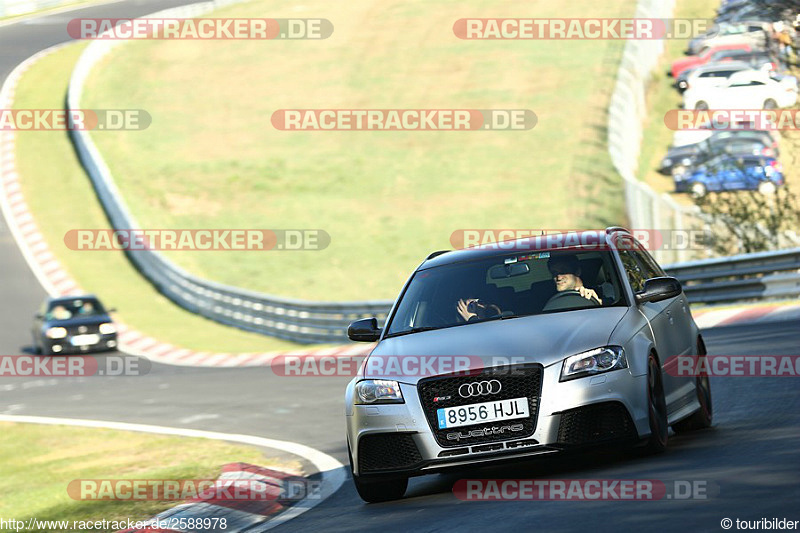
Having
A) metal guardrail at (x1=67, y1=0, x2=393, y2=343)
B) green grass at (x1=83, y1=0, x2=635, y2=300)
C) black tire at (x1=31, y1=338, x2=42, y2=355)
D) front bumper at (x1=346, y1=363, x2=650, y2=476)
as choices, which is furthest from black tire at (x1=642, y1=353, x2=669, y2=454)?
green grass at (x1=83, y1=0, x2=635, y2=300)

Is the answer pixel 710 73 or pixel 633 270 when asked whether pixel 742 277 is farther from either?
pixel 710 73

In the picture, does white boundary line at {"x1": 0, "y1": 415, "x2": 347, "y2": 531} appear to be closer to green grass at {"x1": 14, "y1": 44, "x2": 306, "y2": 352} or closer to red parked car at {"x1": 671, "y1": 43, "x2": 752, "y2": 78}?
green grass at {"x1": 14, "y1": 44, "x2": 306, "y2": 352}

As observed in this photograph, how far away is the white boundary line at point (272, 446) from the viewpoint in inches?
372

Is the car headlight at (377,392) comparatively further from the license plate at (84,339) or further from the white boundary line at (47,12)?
the white boundary line at (47,12)

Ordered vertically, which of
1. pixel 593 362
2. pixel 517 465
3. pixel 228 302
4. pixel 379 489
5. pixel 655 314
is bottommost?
pixel 228 302

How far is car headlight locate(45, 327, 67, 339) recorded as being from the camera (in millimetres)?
27438

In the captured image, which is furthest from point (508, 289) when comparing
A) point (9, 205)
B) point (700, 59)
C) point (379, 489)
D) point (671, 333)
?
point (700, 59)

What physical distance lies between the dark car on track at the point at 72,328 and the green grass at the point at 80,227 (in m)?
1.34

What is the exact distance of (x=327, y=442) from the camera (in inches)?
528

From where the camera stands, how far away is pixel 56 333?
2747cm

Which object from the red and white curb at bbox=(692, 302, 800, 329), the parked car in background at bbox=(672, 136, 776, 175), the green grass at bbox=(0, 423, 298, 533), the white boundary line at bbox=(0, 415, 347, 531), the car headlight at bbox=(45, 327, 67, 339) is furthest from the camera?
the parked car in background at bbox=(672, 136, 776, 175)

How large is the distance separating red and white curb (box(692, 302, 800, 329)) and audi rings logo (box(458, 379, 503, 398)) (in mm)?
11443

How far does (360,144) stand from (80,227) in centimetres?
1113

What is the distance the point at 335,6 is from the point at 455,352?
55166 millimetres
